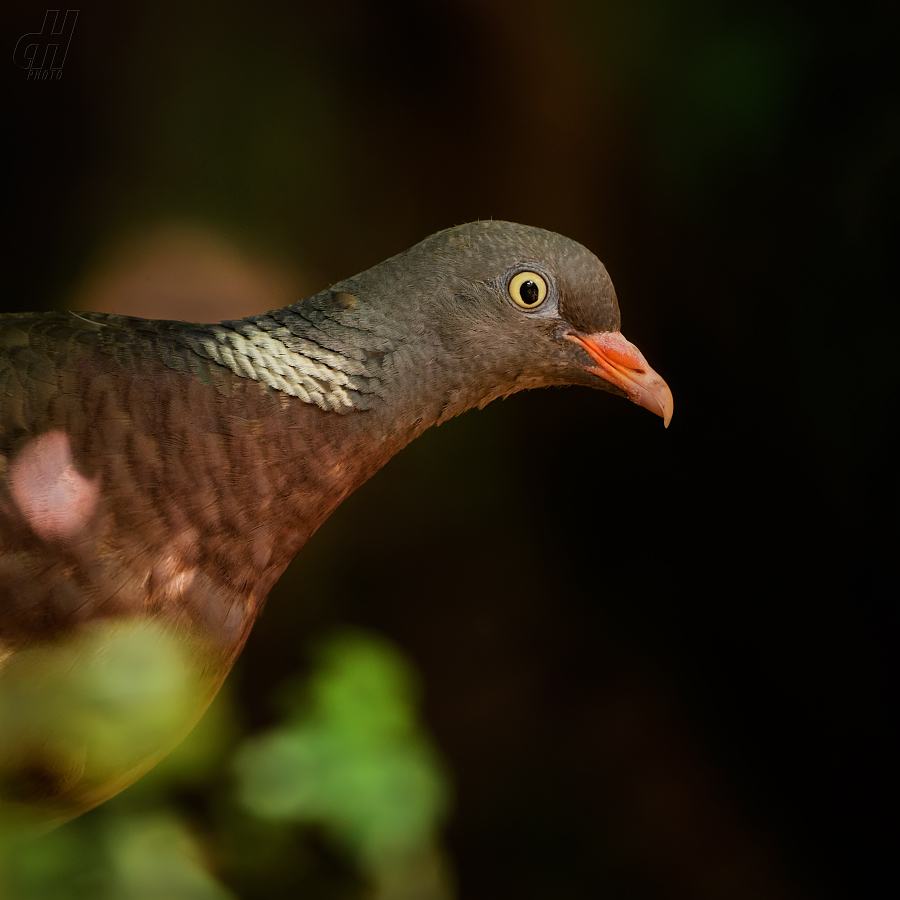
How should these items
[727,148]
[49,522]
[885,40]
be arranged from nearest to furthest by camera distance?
[49,522] < [885,40] < [727,148]

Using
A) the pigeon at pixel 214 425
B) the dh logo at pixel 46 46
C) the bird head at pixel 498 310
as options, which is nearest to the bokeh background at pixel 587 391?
the dh logo at pixel 46 46

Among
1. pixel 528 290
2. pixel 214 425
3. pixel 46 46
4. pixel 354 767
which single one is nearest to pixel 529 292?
pixel 528 290

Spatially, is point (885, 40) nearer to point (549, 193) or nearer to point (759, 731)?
point (549, 193)

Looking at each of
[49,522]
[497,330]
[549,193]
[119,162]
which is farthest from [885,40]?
[49,522]

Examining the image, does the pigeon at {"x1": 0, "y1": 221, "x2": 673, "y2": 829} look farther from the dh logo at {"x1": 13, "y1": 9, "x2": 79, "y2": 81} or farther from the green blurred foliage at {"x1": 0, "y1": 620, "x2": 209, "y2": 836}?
the dh logo at {"x1": 13, "y1": 9, "x2": 79, "y2": 81}

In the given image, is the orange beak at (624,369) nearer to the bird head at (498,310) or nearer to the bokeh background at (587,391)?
the bird head at (498,310)

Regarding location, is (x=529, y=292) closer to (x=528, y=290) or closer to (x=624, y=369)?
(x=528, y=290)

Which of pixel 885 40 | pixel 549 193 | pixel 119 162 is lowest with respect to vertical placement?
pixel 119 162
